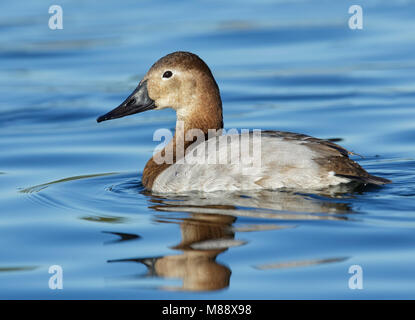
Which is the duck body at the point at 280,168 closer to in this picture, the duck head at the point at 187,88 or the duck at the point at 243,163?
the duck at the point at 243,163

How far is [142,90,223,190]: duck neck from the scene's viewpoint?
817 centimetres

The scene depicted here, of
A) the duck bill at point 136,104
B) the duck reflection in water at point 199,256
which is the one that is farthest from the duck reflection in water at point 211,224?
the duck bill at point 136,104

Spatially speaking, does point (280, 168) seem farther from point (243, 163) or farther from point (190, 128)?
point (190, 128)

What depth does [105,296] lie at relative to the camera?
17.6ft

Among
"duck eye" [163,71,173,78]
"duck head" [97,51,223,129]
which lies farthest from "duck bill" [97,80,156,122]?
"duck eye" [163,71,173,78]

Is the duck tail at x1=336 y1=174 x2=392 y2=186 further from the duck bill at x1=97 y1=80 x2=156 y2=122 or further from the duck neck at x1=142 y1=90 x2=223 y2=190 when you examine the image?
the duck bill at x1=97 y1=80 x2=156 y2=122

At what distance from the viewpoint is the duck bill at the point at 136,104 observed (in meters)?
8.44

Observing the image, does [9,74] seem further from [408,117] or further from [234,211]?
[234,211]

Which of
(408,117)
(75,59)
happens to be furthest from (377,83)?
(75,59)

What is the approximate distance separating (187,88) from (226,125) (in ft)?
9.69

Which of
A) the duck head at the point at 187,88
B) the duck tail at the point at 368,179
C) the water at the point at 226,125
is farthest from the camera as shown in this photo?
the duck head at the point at 187,88

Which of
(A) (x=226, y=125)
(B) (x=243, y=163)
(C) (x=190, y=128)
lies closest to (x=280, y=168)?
(B) (x=243, y=163)

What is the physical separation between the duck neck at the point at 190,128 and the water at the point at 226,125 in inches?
12.9

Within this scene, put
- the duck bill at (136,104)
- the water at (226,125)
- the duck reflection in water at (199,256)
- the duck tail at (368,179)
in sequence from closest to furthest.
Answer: the duck reflection in water at (199,256) < the water at (226,125) < the duck tail at (368,179) < the duck bill at (136,104)
